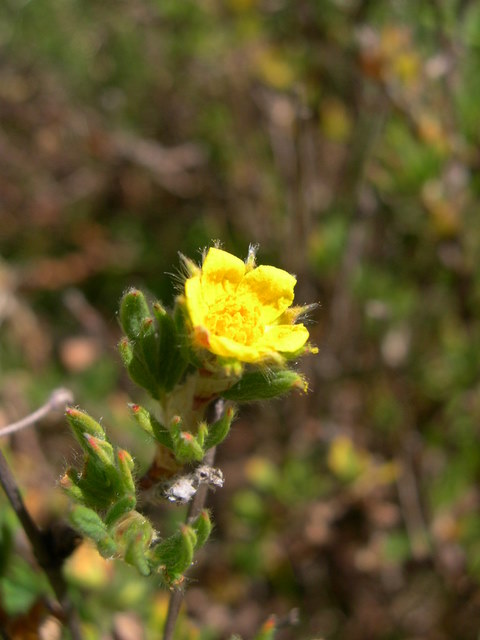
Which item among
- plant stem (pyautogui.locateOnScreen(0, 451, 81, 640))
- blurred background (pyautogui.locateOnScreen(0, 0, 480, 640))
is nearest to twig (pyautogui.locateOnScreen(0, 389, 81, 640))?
plant stem (pyautogui.locateOnScreen(0, 451, 81, 640))

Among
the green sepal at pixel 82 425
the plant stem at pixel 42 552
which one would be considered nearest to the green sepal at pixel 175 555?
the green sepal at pixel 82 425

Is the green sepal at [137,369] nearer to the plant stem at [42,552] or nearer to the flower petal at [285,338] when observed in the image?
the flower petal at [285,338]

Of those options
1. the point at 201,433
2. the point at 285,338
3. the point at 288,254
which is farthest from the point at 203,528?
the point at 288,254

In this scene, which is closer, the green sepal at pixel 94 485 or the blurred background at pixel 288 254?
the green sepal at pixel 94 485

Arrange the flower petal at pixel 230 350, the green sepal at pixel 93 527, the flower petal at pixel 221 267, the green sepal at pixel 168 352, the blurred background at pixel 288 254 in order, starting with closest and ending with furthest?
the green sepal at pixel 93 527 < the flower petal at pixel 230 350 < the green sepal at pixel 168 352 < the flower petal at pixel 221 267 < the blurred background at pixel 288 254

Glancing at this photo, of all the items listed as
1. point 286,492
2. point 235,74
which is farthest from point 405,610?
point 235,74

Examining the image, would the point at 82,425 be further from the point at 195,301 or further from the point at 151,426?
the point at 195,301
